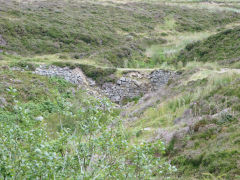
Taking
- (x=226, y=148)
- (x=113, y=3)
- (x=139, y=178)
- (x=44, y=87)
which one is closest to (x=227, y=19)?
(x=113, y=3)

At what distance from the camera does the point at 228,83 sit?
10.7 meters

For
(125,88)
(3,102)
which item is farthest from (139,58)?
(3,102)

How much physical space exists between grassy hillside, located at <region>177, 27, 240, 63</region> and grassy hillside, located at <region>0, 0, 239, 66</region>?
4.26m

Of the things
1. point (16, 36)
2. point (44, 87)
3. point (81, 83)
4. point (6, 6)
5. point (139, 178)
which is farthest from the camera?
point (6, 6)

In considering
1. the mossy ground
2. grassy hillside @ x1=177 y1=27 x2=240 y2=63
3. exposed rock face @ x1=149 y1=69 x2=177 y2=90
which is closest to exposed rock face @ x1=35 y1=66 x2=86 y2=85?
the mossy ground

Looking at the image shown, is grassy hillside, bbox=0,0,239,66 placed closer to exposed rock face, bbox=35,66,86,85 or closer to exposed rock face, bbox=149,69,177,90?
exposed rock face, bbox=35,66,86,85

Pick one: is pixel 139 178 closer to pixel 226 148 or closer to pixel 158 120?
pixel 226 148

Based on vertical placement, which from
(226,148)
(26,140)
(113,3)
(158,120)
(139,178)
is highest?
(113,3)

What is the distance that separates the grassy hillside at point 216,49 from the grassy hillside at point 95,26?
426 cm

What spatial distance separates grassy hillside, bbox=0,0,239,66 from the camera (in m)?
24.0

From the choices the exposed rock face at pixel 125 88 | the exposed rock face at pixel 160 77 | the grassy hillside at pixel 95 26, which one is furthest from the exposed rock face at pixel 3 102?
the grassy hillside at pixel 95 26

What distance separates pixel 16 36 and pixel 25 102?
38.8 ft

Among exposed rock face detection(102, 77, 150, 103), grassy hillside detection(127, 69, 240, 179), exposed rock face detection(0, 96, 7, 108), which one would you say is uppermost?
grassy hillside detection(127, 69, 240, 179)

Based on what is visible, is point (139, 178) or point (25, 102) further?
point (25, 102)
